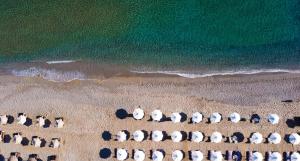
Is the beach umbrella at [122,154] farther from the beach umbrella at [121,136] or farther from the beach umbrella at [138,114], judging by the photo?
the beach umbrella at [138,114]

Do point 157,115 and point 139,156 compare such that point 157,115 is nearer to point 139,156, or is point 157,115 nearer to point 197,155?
point 139,156

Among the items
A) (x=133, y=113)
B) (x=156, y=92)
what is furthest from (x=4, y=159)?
(x=156, y=92)

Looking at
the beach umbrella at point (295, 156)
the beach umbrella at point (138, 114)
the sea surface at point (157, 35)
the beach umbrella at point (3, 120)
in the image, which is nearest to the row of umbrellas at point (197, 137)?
the beach umbrella at point (295, 156)

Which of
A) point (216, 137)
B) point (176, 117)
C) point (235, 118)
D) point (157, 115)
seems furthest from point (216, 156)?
point (157, 115)

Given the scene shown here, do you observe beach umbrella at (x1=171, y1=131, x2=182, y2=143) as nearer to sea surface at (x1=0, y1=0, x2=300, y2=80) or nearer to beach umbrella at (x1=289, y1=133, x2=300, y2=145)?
sea surface at (x1=0, y1=0, x2=300, y2=80)

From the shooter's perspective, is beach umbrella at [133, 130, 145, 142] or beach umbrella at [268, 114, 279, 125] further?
beach umbrella at [133, 130, 145, 142]

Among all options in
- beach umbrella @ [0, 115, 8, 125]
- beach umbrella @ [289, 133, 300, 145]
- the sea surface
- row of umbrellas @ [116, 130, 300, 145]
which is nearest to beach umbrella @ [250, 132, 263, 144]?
row of umbrellas @ [116, 130, 300, 145]

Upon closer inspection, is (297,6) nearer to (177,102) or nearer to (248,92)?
(248,92)
